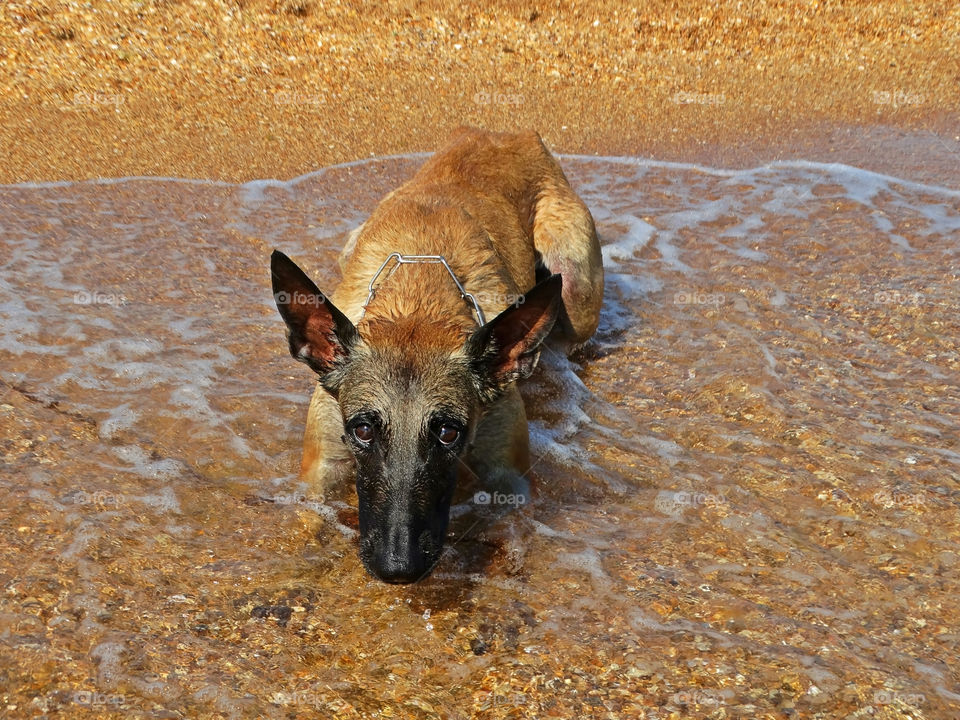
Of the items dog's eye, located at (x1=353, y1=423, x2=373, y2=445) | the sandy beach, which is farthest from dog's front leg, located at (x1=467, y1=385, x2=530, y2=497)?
the sandy beach

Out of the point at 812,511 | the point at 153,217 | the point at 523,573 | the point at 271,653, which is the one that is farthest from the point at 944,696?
the point at 153,217

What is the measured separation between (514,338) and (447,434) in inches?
28.1

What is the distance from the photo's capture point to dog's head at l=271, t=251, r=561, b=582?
194 inches

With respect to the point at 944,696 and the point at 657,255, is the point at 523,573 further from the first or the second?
the point at 657,255

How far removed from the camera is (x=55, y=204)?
10.9 m

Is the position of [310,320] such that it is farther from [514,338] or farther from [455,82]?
[455,82]

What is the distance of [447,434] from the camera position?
16.8ft

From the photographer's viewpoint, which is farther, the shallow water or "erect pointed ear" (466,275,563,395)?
"erect pointed ear" (466,275,563,395)

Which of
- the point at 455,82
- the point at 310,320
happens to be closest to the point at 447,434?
the point at 310,320

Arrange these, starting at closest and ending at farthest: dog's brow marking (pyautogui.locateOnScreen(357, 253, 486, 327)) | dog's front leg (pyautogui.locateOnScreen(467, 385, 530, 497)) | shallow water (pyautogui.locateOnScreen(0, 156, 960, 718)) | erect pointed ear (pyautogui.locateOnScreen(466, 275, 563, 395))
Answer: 1. shallow water (pyautogui.locateOnScreen(0, 156, 960, 718))
2. erect pointed ear (pyautogui.locateOnScreen(466, 275, 563, 395))
3. dog's front leg (pyautogui.locateOnScreen(467, 385, 530, 497))
4. dog's brow marking (pyautogui.locateOnScreen(357, 253, 486, 327))

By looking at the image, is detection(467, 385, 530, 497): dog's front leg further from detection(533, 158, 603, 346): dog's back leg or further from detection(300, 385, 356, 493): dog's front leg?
detection(533, 158, 603, 346): dog's back leg

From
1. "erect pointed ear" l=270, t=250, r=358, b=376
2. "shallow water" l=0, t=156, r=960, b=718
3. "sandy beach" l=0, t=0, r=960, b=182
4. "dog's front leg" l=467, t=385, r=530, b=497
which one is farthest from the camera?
"sandy beach" l=0, t=0, r=960, b=182

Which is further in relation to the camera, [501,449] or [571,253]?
[571,253]

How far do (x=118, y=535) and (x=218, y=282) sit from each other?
4266 millimetres
